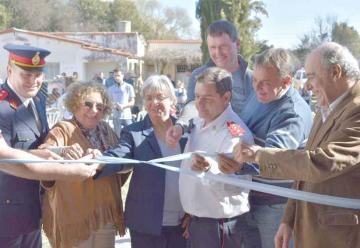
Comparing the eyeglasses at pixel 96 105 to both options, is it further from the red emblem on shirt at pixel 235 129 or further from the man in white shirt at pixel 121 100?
the man in white shirt at pixel 121 100

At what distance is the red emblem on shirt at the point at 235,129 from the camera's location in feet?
10.2

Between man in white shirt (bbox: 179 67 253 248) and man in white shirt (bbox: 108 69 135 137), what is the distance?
881 centimetres

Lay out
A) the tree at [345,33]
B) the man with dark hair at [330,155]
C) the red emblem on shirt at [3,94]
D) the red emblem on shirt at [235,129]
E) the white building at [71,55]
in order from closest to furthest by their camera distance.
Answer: the man with dark hair at [330,155], the red emblem on shirt at [235,129], the red emblem on shirt at [3,94], the white building at [71,55], the tree at [345,33]

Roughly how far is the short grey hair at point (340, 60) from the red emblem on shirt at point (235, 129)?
74cm

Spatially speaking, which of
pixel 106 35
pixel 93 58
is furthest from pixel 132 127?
pixel 106 35

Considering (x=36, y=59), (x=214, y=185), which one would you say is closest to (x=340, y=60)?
(x=214, y=185)

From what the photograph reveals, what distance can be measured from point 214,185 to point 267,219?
0.51 m

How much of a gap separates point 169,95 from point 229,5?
32.9 meters

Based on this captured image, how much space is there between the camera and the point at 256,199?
3416mm

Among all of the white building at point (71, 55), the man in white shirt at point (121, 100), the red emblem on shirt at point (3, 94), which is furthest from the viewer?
the white building at point (71, 55)

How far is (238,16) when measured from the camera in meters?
36.7

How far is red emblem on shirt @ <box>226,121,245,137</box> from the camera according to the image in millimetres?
3100

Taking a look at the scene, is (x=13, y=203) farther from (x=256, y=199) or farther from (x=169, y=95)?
(x=256, y=199)

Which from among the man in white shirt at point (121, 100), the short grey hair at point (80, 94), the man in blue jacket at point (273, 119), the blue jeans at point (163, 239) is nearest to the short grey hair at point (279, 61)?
the man in blue jacket at point (273, 119)
